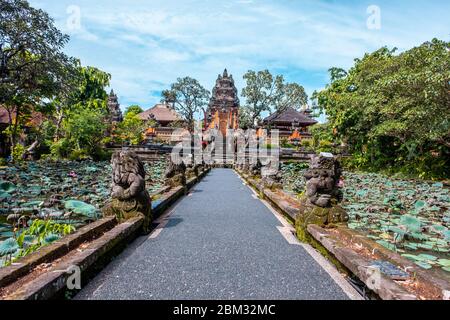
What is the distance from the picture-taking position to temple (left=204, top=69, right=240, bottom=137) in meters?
42.5

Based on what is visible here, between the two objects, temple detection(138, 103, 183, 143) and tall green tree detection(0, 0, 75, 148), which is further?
temple detection(138, 103, 183, 143)

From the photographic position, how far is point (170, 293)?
2.66m

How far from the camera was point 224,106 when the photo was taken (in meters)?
43.2

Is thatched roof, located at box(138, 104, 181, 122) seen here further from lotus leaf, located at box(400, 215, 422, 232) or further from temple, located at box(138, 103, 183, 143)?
lotus leaf, located at box(400, 215, 422, 232)

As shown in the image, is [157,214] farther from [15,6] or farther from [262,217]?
[15,6]

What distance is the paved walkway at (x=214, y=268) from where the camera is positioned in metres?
2.69

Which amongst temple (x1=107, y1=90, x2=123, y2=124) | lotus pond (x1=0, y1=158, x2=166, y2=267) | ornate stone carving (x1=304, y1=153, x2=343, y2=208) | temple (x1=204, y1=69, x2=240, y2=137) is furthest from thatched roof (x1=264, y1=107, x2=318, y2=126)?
ornate stone carving (x1=304, y1=153, x2=343, y2=208)

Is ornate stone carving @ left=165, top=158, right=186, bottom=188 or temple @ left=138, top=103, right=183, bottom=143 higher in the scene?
temple @ left=138, top=103, right=183, bottom=143

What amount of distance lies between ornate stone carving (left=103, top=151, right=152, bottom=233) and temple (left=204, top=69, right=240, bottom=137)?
3715 centimetres

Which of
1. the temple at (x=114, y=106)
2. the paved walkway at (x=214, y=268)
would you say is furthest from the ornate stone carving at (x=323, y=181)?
the temple at (x=114, y=106)

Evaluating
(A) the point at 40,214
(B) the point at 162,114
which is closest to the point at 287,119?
(B) the point at 162,114

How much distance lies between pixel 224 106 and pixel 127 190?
130ft

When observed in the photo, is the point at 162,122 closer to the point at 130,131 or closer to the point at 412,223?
the point at 130,131

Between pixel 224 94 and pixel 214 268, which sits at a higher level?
pixel 224 94
